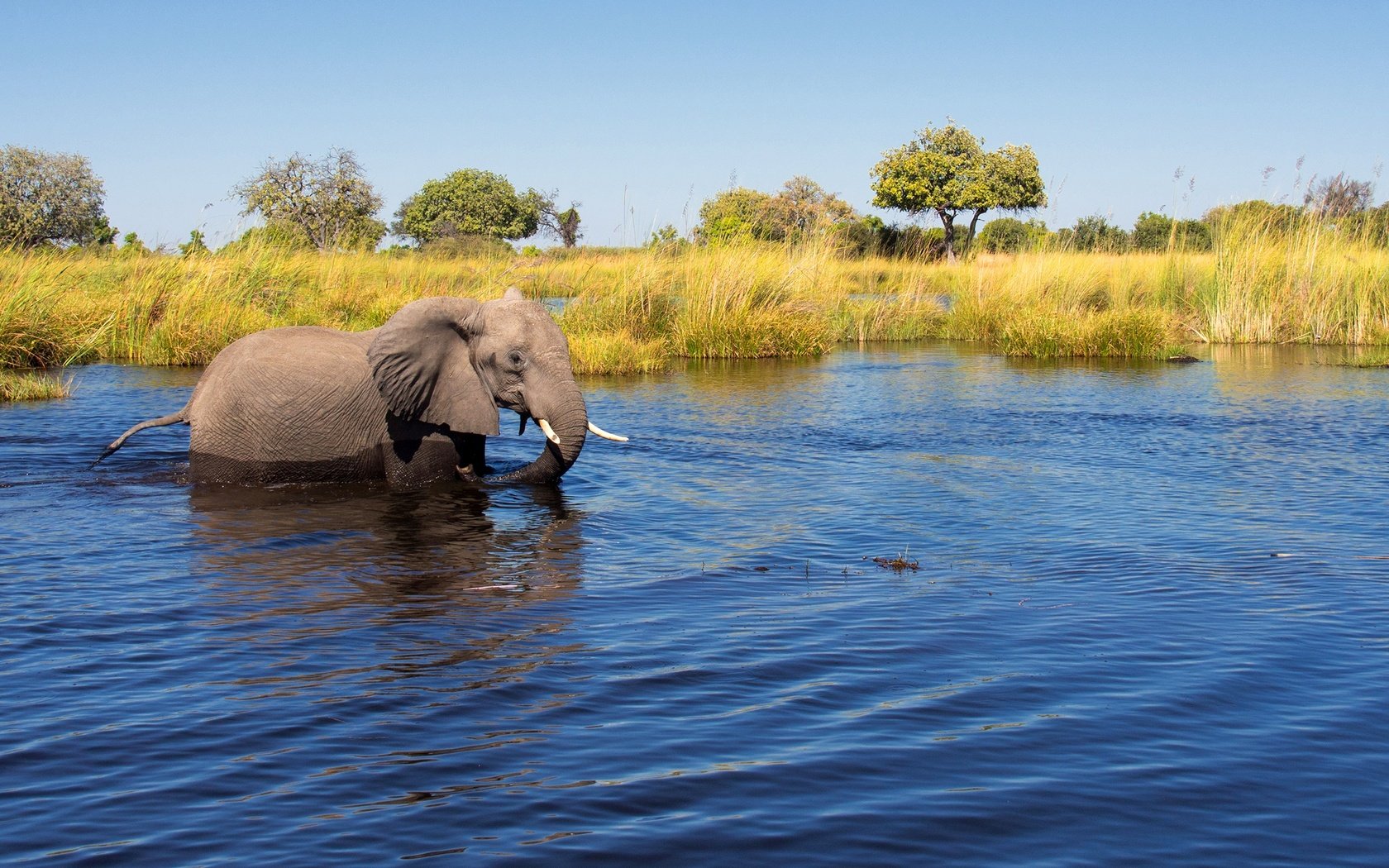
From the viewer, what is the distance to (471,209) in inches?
2547

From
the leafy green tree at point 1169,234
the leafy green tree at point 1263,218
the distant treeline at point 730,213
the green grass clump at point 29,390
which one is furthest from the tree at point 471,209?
the green grass clump at point 29,390

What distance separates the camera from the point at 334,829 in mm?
3322

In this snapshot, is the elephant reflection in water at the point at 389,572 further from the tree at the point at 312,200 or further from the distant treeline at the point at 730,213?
the tree at the point at 312,200

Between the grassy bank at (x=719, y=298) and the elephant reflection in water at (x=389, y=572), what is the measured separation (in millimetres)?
8633

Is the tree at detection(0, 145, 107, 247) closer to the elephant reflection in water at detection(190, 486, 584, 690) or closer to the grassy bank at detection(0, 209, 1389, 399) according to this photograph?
the grassy bank at detection(0, 209, 1389, 399)

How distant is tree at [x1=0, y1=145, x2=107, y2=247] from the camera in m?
47.1

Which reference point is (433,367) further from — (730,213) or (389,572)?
(730,213)

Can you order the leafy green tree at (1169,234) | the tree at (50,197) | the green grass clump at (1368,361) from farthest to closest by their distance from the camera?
the tree at (50,197) → the leafy green tree at (1169,234) → the green grass clump at (1368,361)

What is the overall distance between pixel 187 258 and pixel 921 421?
1077 cm

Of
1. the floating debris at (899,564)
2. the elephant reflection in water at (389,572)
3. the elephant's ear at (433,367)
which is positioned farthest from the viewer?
the elephant's ear at (433,367)

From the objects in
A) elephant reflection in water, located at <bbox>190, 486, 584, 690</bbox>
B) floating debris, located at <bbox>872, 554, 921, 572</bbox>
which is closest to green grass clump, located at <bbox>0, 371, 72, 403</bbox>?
elephant reflection in water, located at <bbox>190, 486, 584, 690</bbox>

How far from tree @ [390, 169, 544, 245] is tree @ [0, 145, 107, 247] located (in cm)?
1630

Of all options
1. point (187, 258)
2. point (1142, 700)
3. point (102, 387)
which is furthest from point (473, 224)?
point (1142, 700)

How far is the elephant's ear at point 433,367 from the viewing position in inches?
301
